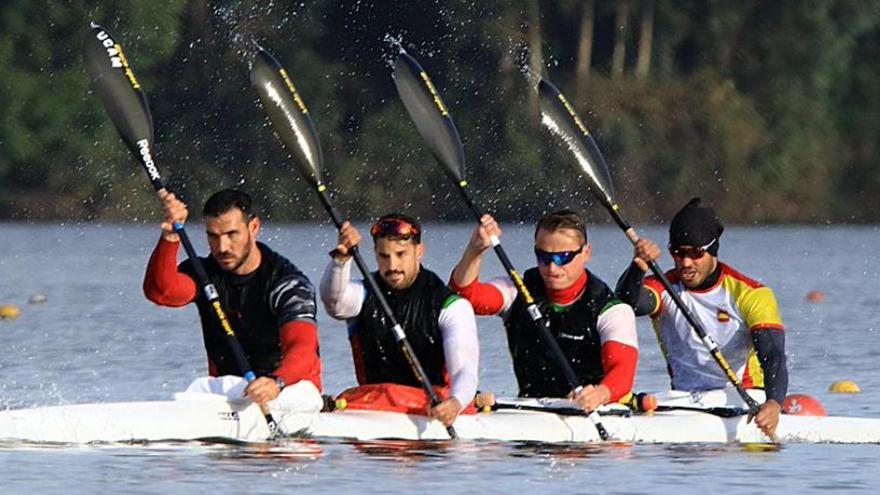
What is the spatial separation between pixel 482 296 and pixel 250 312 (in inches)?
56.5

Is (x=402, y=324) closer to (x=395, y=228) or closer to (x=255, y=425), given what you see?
(x=395, y=228)

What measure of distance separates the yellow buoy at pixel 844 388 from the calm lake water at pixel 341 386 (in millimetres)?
191

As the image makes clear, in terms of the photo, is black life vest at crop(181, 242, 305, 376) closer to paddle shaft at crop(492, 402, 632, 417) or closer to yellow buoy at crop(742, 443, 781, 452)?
paddle shaft at crop(492, 402, 632, 417)

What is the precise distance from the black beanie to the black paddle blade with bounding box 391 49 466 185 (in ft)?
6.06

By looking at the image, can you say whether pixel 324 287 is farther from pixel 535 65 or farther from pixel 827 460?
pixel 535 65

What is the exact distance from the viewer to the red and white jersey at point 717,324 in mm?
15805

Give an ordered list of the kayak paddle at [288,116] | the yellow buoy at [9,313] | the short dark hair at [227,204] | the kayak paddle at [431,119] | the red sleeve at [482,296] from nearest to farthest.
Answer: the short dark hair at [227,204]
the red sleeve at [482,296]
the kayak paddle at [288,116]
the kayak paddle at [431,119]
the yellow buoy at [9,313]

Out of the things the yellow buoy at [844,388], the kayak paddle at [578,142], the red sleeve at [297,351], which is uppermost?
the kayak paddle at [578,142]

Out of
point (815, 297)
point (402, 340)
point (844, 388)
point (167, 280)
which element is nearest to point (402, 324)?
point (402, 340)

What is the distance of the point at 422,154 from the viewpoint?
54.5m

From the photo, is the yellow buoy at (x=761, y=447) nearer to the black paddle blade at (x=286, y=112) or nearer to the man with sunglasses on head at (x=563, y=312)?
the man with sunglasses on head at (x=563, y=312)

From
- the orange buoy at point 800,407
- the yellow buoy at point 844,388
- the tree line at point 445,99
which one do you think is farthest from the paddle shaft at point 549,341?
the tree line at point 445,99

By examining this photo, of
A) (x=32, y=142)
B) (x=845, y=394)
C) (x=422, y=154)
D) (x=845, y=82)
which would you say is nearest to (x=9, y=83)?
(x=32, y=142)

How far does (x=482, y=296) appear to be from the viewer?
51.0ft
